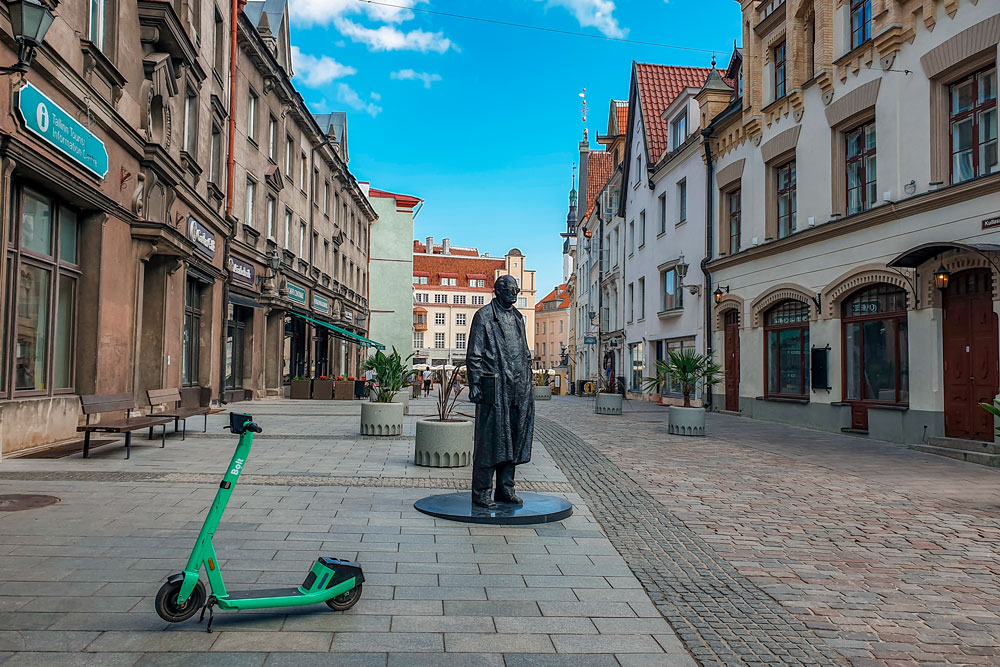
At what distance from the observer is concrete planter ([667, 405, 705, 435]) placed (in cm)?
1527

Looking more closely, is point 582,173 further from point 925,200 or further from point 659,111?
point 925,200

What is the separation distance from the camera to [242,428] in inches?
150

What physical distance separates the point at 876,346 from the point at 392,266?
4093cm

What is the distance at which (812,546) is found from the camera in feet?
19.9

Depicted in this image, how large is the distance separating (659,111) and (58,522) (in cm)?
2946

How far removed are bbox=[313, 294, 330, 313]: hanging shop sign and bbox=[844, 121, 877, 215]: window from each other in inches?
834

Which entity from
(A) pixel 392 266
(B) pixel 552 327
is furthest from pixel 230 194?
(B) pixel 552 327

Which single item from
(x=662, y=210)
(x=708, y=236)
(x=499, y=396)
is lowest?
(x=499, y=396)

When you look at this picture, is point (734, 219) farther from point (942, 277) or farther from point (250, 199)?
point (250, 199)

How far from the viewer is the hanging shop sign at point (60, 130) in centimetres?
898

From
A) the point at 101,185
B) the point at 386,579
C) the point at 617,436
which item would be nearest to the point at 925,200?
the point at 617,436

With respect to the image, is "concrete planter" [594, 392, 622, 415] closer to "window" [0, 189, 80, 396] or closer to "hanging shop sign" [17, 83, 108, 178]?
"window" [0, 189, 80, 396]

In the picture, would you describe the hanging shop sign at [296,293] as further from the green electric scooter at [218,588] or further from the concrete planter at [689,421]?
the green electric scooter at [218,588]

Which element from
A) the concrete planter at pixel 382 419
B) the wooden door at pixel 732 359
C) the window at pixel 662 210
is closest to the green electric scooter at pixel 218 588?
the concrete planter at pixel 382 419
